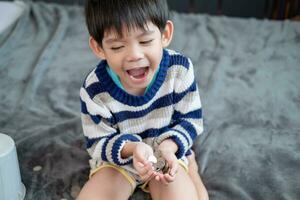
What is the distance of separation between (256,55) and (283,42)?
0.15 m

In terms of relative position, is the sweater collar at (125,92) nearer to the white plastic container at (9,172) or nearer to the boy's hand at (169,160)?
the boy's hand at (169,160)

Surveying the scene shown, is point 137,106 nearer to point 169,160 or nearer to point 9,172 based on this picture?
point 169,160

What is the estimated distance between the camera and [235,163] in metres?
1.12

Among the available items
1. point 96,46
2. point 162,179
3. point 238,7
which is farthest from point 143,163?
point 238,7

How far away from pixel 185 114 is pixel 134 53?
0.23 m

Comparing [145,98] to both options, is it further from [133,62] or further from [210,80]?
[210,80]

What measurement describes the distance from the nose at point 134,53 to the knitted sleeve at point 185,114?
0.49 feet

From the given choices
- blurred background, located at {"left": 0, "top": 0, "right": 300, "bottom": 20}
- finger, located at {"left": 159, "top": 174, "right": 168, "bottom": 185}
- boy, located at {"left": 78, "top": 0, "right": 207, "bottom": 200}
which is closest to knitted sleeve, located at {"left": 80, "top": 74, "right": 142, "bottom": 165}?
boy, located at {"left": 78, "top": 0, "right": 207, "bottom": 200}

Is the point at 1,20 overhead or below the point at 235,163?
overhead

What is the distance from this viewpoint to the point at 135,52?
857 mm

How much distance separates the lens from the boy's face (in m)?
0.86

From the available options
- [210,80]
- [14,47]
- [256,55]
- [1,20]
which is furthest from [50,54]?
[256,55]

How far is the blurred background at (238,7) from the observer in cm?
206

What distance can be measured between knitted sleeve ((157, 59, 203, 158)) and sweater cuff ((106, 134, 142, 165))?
3.2 inches
